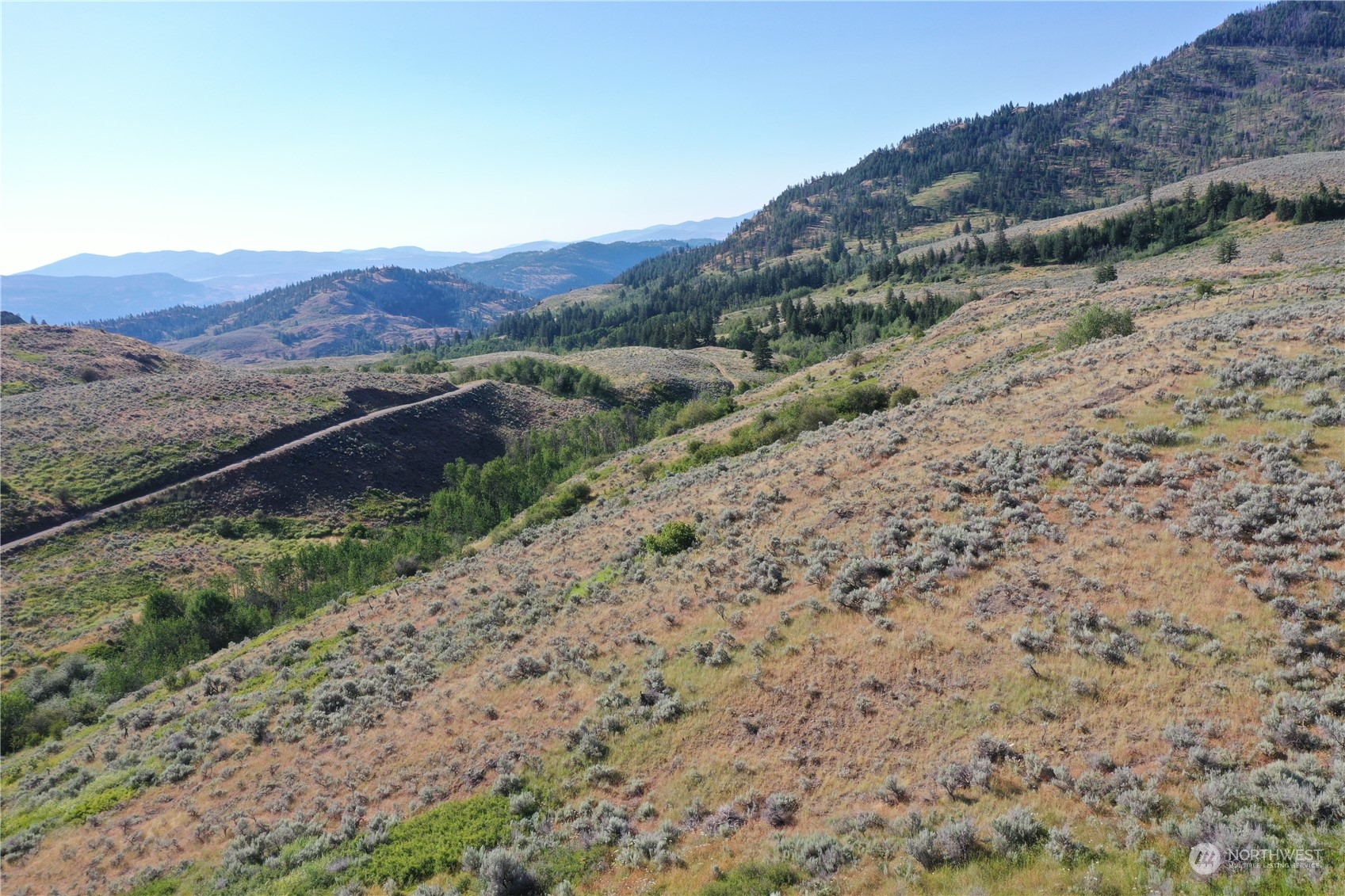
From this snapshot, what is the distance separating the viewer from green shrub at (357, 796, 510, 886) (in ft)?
48.6

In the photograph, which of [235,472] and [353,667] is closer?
[353,667]

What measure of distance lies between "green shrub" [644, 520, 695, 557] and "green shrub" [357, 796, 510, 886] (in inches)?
537

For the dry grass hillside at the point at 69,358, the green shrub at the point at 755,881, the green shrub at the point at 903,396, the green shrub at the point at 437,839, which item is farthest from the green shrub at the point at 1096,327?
the dry grass hillside at the point at 69,358

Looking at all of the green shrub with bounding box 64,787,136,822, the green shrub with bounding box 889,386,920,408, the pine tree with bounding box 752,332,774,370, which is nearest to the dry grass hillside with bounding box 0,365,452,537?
the green shrub with bounding box 64,787,136,822

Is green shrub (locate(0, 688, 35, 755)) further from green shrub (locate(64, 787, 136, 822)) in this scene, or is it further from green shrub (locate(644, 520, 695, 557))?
green shrub (locate(644, 520, 695, 557))

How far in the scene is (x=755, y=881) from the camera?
11.9 metres

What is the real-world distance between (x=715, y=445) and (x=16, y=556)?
8285 cm

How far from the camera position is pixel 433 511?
78.4m

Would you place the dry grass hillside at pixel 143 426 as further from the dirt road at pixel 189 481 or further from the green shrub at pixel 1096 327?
the green shrub at pixel 1096 327

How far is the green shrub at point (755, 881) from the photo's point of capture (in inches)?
460

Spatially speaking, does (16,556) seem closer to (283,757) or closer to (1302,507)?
(283,757)

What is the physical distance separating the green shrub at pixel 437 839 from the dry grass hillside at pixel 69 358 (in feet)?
537

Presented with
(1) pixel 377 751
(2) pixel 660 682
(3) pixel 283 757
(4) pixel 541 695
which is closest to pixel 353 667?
(3) pixel 283 757

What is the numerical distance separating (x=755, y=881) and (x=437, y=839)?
8.74 metres
